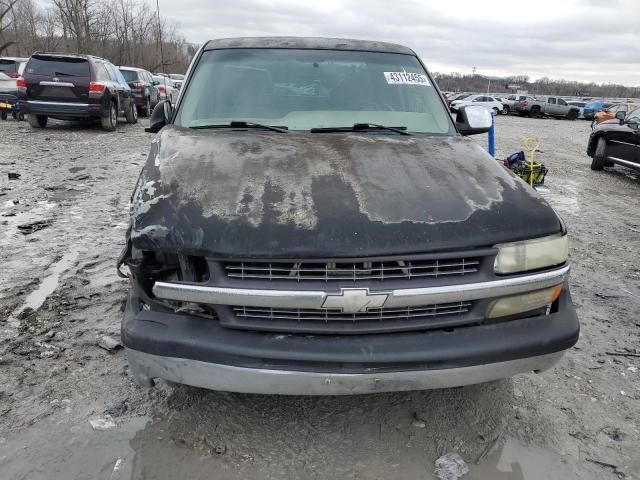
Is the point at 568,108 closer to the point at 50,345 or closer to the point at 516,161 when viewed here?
the point at 516,161

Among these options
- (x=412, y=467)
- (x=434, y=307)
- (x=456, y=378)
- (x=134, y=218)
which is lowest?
(x=412, y=467)

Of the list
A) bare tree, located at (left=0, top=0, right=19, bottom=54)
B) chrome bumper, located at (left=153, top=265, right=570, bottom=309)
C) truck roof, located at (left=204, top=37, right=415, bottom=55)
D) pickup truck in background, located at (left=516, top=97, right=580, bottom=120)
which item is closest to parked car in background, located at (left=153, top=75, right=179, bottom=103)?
truck roof, located at (left=204, top=37, right=415, bottom=55)

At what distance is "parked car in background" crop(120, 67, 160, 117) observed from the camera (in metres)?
18.0

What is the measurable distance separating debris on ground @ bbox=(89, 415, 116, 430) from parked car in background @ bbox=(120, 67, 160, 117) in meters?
16.9

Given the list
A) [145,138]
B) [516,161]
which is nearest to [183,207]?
[516,161]

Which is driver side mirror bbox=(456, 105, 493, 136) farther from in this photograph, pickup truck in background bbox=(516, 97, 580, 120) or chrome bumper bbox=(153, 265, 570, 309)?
pickup truck in background bbox=(516, 97, 580, 120)

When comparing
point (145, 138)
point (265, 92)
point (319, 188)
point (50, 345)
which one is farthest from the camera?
point (145, 138)

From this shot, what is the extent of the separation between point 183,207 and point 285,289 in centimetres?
59

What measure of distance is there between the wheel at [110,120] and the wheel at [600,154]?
1132 cm

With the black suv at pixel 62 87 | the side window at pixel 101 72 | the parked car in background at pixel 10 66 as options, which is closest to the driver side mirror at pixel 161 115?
the black suv at pixel 62 87

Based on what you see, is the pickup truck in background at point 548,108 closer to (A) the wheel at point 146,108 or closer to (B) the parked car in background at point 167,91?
(B) the parked car in background at point 167,91

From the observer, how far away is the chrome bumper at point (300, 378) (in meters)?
2.04

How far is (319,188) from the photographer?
7.79 feet

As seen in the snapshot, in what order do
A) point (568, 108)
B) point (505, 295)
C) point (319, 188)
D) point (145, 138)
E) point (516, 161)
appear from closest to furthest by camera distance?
point (505, 295) < point (319, 188) < point (516, 161) < point (145, 138) < point (568, 108)
